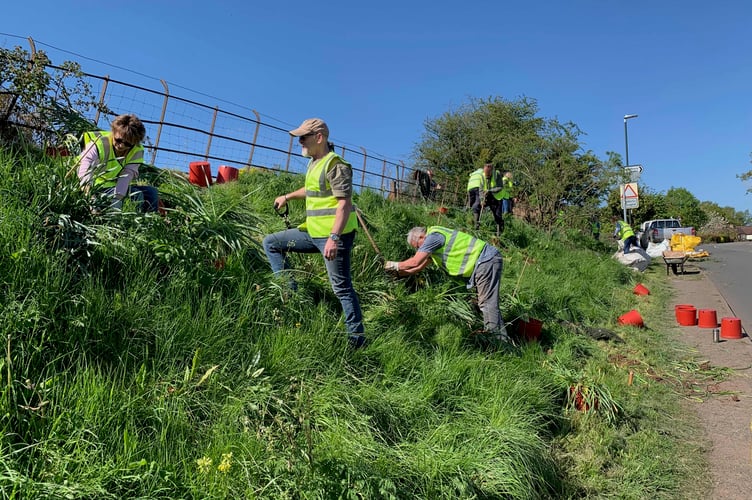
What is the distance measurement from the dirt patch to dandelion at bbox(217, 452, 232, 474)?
274cm

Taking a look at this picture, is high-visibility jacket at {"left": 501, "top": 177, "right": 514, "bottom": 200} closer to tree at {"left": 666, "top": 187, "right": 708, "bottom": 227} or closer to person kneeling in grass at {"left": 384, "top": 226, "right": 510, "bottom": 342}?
person kneeling in grass at {"left": 384, "top": 226, "right": 510, "bottom": 342}

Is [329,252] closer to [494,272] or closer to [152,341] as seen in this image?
[152,341]

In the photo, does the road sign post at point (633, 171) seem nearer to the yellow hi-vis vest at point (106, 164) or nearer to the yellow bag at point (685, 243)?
the yellow bag at point (685, 243)

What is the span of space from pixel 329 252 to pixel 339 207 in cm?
32

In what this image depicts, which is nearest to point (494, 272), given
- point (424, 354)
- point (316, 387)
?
point (424, 354)

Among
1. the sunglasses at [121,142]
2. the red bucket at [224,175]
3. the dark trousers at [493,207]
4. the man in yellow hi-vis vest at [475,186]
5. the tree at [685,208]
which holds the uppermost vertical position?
the tree at [685,208]

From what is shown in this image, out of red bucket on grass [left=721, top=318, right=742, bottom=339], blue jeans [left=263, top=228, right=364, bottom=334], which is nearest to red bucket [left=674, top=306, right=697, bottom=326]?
red bucket on grass [left=721, top=318, right=742, bottom=339]

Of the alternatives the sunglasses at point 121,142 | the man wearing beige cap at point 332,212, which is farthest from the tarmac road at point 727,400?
the sunglasses at point 121,142

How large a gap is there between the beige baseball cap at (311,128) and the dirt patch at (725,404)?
10.9 feet

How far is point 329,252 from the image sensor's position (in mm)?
3355

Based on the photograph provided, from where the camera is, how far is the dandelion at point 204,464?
72.9 inches

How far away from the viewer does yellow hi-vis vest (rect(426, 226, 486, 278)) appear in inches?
189

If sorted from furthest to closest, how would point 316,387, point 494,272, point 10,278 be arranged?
point 494,272 < point 316,387 < point 10,278

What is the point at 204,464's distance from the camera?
6.07 ft
